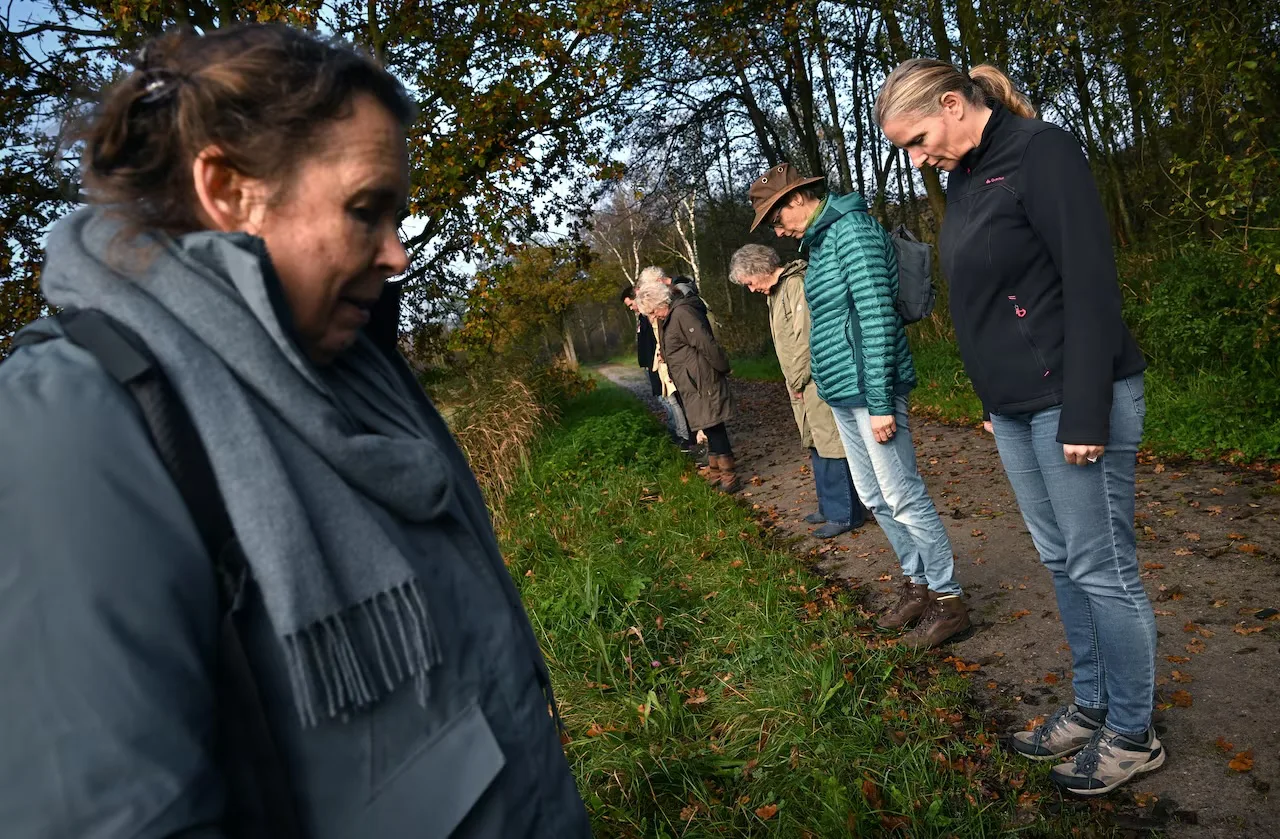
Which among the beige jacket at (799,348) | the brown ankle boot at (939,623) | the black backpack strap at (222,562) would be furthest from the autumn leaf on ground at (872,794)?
the beige jacket at (799,348)

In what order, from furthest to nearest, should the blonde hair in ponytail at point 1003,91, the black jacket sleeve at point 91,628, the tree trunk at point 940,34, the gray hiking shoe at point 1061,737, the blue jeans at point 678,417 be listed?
the tree trunk at point 940,34 < the blue jeans at point 678,417 < the gray hiking shoe at point 1061,737 < the blonde hair in ponytail at point 1003,91 < the black jacket sleeve at point 91,628

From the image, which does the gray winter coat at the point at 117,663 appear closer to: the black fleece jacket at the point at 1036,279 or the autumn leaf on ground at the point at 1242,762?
the black fleece jacket at the point at 1036,279

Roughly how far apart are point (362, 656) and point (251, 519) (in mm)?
237

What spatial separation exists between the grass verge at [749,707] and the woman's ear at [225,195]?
98.3 inches

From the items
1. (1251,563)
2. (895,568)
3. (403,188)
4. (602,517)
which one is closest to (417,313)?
(602,517)

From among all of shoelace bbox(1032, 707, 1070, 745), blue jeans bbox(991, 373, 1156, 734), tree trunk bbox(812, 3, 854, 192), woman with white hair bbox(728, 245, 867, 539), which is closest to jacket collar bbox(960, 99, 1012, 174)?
blue jeans bbox(991, 373, 1156, 734)

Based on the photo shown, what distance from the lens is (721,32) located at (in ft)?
46.2

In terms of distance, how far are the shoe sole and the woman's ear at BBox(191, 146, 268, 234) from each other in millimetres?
3012

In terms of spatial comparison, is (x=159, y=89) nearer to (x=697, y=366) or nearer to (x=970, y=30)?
(x=697, y=366)

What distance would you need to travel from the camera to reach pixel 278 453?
1.03m

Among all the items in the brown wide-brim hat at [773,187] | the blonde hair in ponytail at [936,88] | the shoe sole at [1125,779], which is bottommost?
the shoe sole at [1125,779]

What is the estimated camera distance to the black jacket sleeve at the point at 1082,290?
247cm

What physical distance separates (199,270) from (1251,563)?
5069 millimetres

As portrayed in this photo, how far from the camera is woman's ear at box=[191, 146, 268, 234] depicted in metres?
1.14
